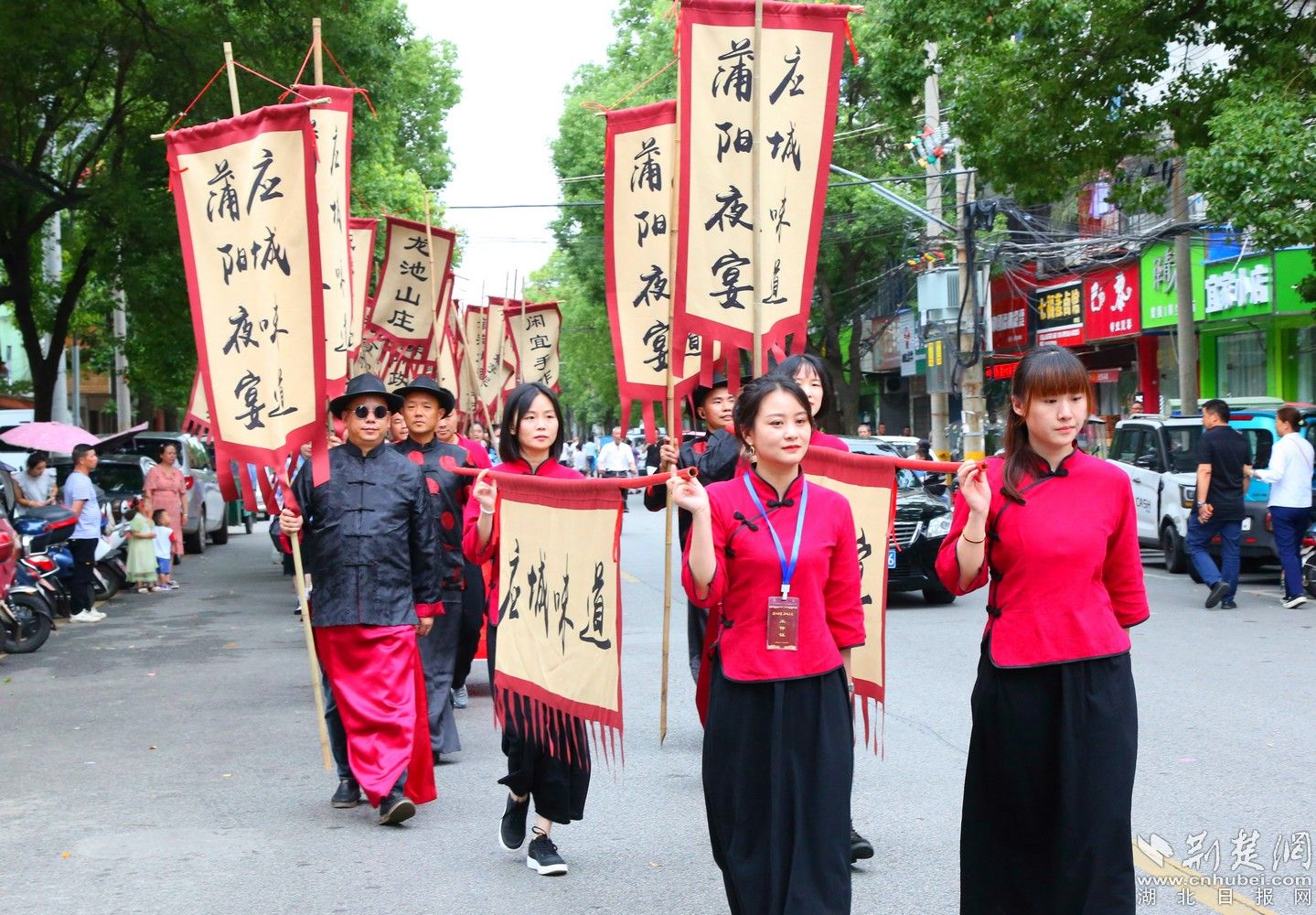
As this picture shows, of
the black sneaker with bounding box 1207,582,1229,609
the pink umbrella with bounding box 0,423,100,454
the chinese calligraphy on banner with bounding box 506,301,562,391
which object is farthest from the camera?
the chinese calligraphy on banner with bounding box 506,301,562,391

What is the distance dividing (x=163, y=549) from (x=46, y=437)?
274 cm

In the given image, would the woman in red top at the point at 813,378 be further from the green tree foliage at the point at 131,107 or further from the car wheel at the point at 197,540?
the car wheel at the point at 197,540

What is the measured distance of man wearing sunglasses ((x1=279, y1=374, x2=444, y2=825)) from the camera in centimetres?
630

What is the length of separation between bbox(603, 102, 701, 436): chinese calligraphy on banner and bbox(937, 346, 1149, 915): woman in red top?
317 cm

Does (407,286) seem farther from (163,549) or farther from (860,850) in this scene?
(860,850)

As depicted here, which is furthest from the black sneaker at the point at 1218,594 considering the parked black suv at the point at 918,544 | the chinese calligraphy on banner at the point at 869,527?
the chinese calligraphy on banner at the point at 869,527

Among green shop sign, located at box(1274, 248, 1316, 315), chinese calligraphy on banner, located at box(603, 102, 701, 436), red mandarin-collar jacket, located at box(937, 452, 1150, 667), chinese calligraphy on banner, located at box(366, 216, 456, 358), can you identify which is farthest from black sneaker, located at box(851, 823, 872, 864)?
green shop sign, located at box(1274, 248, 1316, 315)

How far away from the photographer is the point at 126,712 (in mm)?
9305

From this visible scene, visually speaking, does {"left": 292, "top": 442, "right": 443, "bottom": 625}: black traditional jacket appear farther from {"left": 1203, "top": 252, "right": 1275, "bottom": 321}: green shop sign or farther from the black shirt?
{"left": 1203, "top": 252, "right": 1275, "bottom": 321}: green shop sign

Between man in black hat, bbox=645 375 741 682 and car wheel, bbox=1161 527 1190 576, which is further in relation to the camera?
car wheel, bbox=1161 527 1190 576

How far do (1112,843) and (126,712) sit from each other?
7054mm

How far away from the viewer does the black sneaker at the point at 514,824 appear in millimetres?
5695

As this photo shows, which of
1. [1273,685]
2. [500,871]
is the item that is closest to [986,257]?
[1273,685]

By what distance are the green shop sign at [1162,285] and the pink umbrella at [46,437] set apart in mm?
16496
